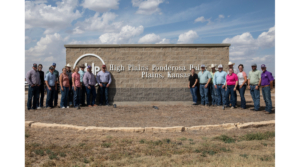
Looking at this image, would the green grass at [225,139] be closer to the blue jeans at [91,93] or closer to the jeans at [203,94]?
the jeans at [203,94]

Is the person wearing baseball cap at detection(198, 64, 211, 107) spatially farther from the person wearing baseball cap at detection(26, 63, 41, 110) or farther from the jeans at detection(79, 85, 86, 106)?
the person wearing baseball cap at detection(26, 63, 41, 110)

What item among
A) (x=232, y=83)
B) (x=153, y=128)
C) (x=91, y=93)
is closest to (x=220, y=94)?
(x=232, y=83)

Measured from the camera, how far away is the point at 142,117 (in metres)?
9.02

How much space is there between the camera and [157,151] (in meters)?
4.88

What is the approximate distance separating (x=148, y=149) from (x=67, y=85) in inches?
290

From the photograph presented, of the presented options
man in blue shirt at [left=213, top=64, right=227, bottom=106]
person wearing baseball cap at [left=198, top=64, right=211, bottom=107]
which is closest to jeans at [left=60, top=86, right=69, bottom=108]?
person wearing baseball cap at [left=198, top=64, right=211, bottom=107]

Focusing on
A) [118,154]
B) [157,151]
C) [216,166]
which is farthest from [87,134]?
[216,166]

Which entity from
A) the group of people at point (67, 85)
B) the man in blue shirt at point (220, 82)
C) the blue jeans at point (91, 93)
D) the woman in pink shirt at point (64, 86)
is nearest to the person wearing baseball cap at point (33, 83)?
the group of people at point (67, 85)

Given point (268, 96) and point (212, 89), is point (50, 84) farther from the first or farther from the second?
point (268, 96)

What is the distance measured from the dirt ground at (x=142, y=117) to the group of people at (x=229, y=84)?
1.00 m

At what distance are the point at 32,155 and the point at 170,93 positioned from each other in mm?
8500

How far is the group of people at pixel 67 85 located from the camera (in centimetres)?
1058

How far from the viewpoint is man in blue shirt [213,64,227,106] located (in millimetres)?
11164

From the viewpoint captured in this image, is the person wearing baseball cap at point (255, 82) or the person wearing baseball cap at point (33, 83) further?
the person wearing baseball cap at point (33, 83)
